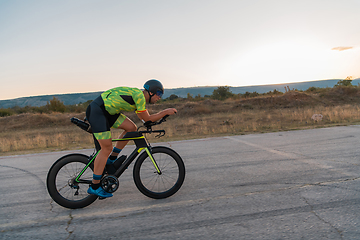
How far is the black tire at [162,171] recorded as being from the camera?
402cm

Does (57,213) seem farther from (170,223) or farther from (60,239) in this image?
(170,223)

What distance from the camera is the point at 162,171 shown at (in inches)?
165

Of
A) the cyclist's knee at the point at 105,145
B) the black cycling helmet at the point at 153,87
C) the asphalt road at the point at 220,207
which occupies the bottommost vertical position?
the asphalt road at the point at 220,207

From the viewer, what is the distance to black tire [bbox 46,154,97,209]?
3822 millimetres

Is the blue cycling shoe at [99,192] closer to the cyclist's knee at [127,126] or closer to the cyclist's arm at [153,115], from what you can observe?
the cyclist's knee at [127,126]

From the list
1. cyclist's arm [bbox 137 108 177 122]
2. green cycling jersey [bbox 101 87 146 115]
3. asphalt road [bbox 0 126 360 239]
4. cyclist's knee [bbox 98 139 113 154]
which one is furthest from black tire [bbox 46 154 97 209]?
cyclist's arm [bbox 137 108 177 122]

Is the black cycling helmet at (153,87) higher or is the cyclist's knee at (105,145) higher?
the black cycling helmet at (153,87)

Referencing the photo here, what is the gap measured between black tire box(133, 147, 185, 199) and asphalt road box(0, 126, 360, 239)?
15cm

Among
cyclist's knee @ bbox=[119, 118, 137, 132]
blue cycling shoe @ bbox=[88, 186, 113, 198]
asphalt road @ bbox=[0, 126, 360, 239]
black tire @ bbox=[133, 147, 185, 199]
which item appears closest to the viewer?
asphalt road @ bbox=[0, 126, 360, 239]

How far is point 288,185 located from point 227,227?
1873 millimetres

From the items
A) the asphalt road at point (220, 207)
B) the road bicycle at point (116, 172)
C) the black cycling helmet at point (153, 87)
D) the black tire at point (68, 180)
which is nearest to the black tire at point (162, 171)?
the road bicycle at point (116, 172)

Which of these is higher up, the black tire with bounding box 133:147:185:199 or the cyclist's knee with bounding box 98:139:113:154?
the cyclist's knee with bounding box 98:139:113:154

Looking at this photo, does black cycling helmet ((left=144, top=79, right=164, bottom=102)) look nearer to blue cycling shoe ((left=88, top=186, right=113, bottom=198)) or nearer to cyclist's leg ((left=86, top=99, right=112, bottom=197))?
cyclist's leg ((left=86, top=99, right=112, bottom=197))

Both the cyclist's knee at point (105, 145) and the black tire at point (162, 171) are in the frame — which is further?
the black tire at point (162, 171)
